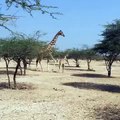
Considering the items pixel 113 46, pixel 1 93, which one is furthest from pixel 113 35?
pixel 1 93

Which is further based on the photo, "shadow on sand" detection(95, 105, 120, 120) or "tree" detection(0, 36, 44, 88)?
"tree" detection(0, 36, 44, 88)

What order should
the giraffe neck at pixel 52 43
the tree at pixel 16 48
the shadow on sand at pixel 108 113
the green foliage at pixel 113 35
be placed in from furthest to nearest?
the giraffe neck at pixel 52 43, the green foliage at pixel 113 35, the tree at pixel 16 48, the shadow on sand at pixel 108 113

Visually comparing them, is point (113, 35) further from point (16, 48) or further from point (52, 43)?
point (52, 43)

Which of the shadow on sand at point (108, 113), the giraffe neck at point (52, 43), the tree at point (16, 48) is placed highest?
the giraffe neck at point (52, 43)

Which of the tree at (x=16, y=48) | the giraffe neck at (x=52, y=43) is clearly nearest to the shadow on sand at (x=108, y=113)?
the tree at (x=16, y=48)

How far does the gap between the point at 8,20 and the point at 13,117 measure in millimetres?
7395

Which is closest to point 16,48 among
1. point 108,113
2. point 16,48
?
point 16,48

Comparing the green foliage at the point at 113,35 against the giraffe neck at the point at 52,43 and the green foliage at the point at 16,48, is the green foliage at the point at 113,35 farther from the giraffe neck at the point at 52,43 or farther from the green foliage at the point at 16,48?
the giraffe neck at the point at 52,43

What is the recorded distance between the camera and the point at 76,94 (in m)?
23.0

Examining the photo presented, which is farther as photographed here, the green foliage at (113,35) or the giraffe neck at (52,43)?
the giraffe neck at (52,43)

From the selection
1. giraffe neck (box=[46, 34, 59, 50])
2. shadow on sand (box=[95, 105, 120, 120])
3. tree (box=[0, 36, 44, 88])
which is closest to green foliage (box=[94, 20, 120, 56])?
tree (box=[0, 36, 44, 88])

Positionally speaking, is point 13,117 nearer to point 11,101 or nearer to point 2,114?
point 2,114

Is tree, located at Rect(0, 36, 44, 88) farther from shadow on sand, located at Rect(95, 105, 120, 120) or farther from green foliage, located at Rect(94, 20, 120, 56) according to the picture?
shadow on sand, located at Rect(95, 105, 120, 120)

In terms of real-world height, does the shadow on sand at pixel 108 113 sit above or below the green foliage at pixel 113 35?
below
